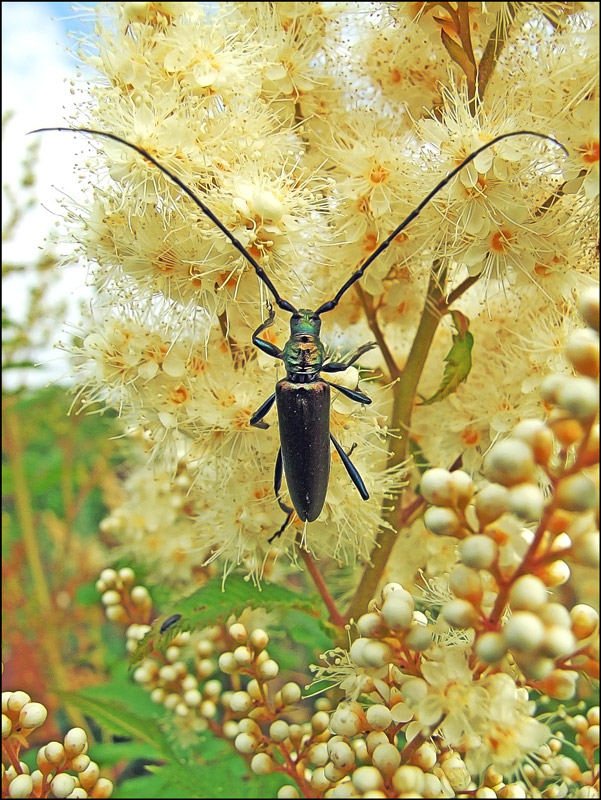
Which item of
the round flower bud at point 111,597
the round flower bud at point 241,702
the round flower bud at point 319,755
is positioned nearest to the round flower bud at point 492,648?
the round flower bud at point 319,755

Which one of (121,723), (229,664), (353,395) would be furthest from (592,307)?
(121,723)

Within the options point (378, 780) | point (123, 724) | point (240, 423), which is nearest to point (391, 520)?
point (240, 423)

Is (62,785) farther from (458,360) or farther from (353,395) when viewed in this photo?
(458,360)

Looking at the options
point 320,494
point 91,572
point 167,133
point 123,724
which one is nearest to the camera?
point 167,133

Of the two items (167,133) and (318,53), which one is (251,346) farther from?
(318,53)

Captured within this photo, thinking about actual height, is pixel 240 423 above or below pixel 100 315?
below

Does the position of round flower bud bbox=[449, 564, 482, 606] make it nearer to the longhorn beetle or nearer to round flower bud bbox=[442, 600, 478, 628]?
round flower bud bbox=[442, 600, 478, 628]

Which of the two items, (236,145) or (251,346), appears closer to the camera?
(236,145)
